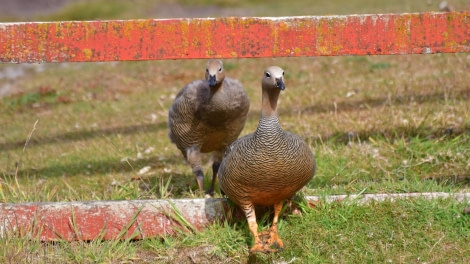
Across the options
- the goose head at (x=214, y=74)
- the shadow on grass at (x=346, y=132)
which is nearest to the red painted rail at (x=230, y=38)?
the goose head at (x=214, y=74)

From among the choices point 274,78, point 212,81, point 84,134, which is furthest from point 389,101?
point 84,134

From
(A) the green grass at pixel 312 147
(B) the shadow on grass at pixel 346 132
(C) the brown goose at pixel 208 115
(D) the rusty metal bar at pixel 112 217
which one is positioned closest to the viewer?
(A) the green grass at pixel 312 147

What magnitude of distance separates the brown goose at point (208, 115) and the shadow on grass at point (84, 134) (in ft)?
8.04

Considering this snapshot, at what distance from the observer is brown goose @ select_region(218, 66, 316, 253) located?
4.18 m

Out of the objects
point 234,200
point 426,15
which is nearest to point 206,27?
point 234,200

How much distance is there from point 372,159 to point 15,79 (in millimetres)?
12490

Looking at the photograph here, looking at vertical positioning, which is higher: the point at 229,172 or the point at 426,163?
the point at 229,172

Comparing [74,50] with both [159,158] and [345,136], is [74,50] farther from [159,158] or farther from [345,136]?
[345,136]

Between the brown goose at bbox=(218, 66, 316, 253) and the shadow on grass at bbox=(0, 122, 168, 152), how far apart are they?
4.42 meters

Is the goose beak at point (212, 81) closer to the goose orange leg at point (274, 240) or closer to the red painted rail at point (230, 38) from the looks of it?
the red painted rail at point (230, 38)

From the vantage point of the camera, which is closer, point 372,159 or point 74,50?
point 74,50

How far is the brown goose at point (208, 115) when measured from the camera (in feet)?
19.4

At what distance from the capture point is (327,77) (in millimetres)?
10641

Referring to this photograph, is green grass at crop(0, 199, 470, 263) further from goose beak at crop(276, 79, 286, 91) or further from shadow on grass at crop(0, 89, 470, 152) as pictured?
shadow on grass at crop(0, 89, 470, 152)
